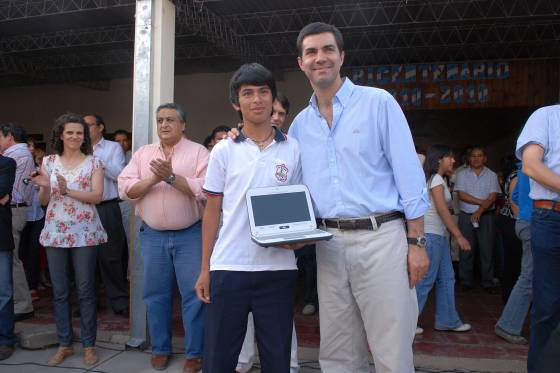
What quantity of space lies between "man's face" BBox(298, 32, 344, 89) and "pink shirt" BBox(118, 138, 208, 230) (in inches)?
62.8

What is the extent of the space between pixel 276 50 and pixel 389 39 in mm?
1923

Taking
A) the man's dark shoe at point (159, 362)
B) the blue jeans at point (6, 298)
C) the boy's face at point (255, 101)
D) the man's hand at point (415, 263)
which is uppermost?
the boy's face at point (255, 101)

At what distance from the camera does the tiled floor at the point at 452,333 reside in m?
4.16

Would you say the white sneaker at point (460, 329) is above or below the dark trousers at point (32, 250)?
below

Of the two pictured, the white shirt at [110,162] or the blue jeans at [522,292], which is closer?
the blue jeans at [522,292]

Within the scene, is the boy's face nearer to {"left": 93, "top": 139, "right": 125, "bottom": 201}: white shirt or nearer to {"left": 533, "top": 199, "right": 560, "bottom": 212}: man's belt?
{"left": 533, "top": 199, "right": 560, "bottom": 212}: man's belt

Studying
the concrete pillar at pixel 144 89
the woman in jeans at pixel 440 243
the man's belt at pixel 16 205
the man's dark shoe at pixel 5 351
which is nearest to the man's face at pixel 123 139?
the man's belt at pixel 16 205

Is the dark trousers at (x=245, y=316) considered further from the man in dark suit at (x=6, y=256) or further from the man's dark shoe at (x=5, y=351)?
the man's dark shoe at (x=5, y=351)

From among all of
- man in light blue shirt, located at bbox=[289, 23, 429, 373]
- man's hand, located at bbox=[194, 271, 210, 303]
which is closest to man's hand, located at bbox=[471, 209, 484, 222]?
man in light blue shirt, located at bbox=[289, 23, 429, 373]

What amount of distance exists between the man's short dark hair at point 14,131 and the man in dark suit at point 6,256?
3.52 feet

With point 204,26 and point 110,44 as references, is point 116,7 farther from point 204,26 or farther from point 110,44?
point 110,44


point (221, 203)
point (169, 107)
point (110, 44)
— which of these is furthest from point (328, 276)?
point (110, 44)

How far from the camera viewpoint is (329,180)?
2346 mm

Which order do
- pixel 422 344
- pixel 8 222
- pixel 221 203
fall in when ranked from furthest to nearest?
pixel 422 344 → pixel 8 222 → pixel 221 203
